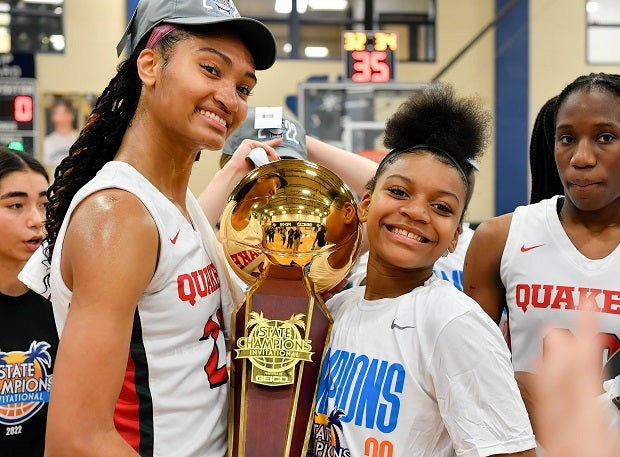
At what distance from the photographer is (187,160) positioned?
1555mm

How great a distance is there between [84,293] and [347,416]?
0.56 metres

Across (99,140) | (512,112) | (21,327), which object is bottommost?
(21,327)

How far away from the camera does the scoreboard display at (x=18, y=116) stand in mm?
7703

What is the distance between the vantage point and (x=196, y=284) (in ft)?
4.60

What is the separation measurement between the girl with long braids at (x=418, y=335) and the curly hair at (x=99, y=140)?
55cm

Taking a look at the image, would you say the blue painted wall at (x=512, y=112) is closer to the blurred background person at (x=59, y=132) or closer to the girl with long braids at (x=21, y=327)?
the blurred background person at (x=59, y=132)

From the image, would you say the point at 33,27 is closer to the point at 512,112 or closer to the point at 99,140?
the point at 512,112

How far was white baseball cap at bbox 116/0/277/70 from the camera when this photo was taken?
55.8 inches

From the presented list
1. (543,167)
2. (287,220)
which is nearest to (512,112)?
(543,167)

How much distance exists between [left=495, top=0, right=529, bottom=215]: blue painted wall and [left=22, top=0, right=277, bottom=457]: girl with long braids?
9306 millimetres

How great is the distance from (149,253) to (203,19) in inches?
18.2

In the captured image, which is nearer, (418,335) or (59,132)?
(418,335)

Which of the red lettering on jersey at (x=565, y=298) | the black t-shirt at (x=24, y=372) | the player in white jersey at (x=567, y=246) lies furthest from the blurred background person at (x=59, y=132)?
the red lettering on jersey at (x=565, y=298)

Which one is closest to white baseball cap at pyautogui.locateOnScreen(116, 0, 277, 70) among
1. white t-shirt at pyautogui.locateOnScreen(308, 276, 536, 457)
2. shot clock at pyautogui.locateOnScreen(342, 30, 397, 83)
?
white t-shirt at pyautogui.locateOnScreen(308, 276, 536, 457)
